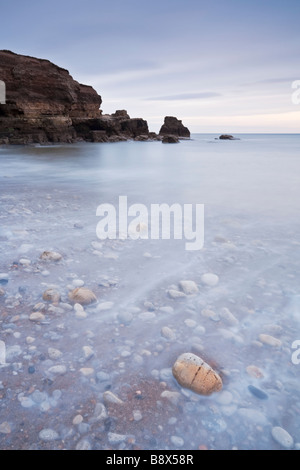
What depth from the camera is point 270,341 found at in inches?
77.5

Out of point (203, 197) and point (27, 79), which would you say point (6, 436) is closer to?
point (203, 197)

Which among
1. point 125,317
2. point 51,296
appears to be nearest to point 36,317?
point 51,296

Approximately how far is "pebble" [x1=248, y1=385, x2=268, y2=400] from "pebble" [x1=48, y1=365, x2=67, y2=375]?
3.33 feet

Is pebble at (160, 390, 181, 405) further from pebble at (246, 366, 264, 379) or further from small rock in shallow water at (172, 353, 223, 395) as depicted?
pebble at (246, 366, 264, 379)

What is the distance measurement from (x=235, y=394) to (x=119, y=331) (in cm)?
83

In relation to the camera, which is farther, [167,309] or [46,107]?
[46,107]

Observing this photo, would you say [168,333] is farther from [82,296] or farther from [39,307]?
[39,307]

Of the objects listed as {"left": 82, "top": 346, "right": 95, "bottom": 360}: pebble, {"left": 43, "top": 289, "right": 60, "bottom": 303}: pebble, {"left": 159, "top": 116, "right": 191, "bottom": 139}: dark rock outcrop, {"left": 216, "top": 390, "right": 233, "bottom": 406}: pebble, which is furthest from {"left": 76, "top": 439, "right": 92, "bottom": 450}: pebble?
{"left": 159, "top": 116, "right": 191, "bottom": 139}: dark rock outcrop

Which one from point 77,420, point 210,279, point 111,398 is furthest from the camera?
point 210,279

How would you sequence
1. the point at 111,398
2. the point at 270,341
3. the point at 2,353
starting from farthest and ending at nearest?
the point at 270,341 → the point at 2,353 → the point at 111,398

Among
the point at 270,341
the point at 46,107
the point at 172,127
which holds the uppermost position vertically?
the point at 172,127

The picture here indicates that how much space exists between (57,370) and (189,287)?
50.2 inches

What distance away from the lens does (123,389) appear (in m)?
1.61

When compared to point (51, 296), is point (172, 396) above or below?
below
